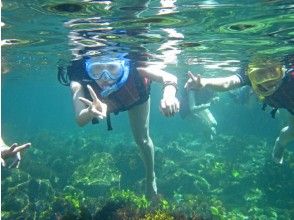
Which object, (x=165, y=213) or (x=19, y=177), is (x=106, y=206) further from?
(x=19, y=177)

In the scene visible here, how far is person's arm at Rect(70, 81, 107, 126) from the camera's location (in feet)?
23.0

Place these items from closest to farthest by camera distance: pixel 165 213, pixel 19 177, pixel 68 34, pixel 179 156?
pixel 165 213
pixel 68 34
pixel 19 177
pixel 179 156

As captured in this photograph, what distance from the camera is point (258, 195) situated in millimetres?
16953

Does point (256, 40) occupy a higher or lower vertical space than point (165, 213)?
higher

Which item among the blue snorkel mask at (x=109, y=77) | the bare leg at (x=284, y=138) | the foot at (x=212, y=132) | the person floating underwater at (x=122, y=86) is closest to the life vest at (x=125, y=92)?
the person floating underwater at (x=122, y=86)

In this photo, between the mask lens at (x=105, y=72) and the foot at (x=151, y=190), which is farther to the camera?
the foot at (x=151, y=190)

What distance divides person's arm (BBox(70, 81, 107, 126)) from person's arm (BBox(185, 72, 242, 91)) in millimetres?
2855

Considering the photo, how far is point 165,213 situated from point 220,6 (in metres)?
5.99

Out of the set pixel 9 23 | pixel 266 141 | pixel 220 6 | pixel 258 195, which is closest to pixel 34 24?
pixel 9 23

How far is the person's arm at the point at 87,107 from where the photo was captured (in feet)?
23.0

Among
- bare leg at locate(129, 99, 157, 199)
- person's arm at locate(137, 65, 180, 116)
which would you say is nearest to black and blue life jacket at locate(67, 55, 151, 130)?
person's arm at locate(137, 65, 180, 116)

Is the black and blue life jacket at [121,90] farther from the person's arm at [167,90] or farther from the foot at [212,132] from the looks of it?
the foot at [212,132]

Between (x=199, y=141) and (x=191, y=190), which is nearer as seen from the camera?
(x=191, y=190)

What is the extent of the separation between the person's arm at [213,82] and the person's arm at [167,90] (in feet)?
1.67
